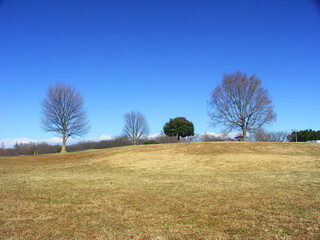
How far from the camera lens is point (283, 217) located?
528 cm

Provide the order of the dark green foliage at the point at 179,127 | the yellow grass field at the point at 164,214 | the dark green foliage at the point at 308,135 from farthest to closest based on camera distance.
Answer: the dark green foliage at the point at 308,135 → the dark green foliage at the point at 179,127 → the yellow grass field at the point at 164,214

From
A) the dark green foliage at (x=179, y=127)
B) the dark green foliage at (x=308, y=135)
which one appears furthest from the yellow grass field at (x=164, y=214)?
the dark green foliage at (x=308, y=135)

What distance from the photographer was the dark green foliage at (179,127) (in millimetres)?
46594

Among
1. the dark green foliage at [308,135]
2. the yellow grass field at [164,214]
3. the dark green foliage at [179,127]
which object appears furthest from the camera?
the dark green foliage at [308,135]

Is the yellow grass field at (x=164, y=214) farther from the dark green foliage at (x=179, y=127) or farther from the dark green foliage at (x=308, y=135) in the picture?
the dark green foliage at (x=308, y=135)

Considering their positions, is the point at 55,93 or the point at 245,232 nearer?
the point at 245,232

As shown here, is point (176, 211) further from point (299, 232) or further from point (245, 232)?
point (299, 232)

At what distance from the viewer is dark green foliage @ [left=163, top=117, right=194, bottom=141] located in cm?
4659

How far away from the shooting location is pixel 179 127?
46531mm

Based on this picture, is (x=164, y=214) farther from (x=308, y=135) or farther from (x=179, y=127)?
(x=308, y=135)

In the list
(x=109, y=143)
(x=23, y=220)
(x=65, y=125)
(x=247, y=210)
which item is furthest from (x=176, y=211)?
(x=109, y=143)

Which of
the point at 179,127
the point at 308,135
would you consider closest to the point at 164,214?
the point at 179,127

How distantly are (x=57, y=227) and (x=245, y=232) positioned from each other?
10.9 feet

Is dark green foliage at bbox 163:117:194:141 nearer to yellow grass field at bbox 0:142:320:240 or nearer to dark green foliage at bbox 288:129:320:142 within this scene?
dark green foliage at bbox 288:129:320:142
